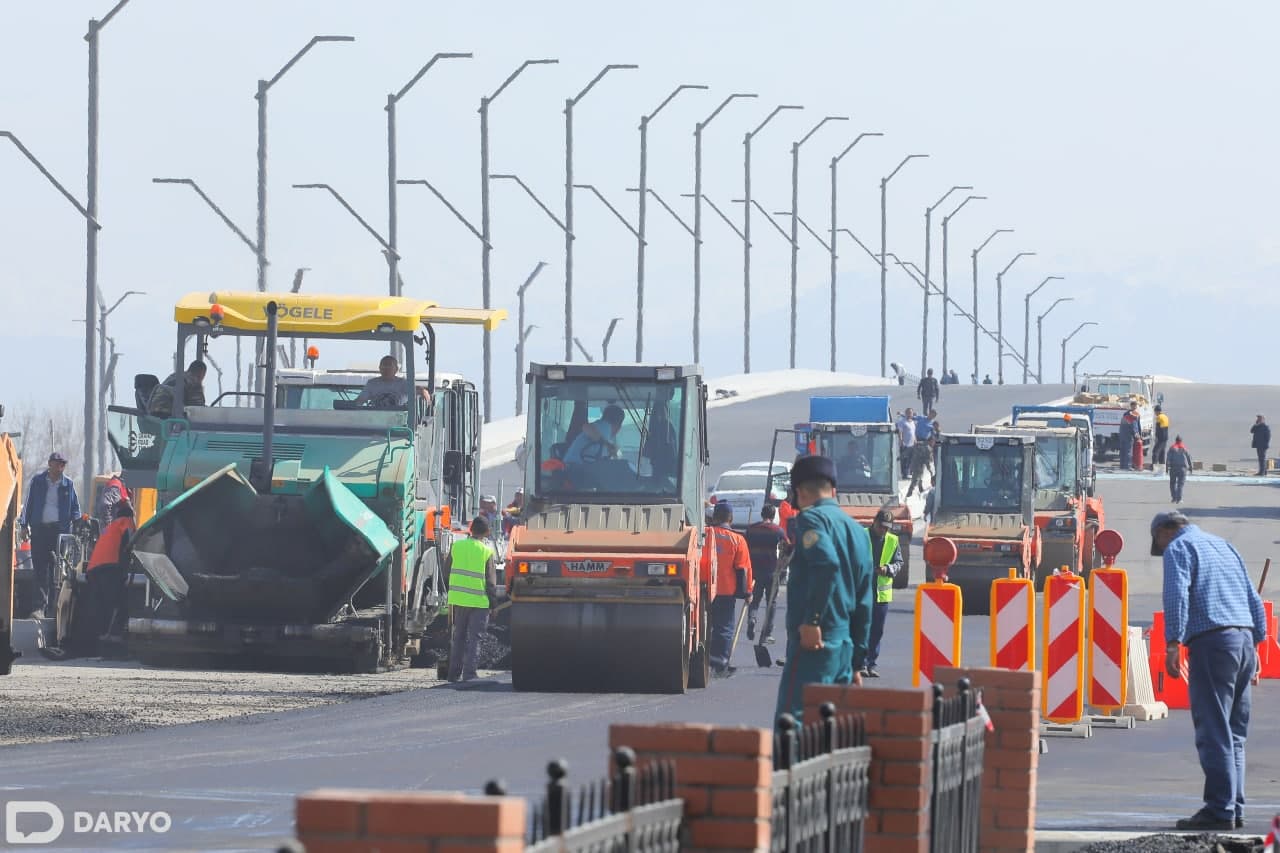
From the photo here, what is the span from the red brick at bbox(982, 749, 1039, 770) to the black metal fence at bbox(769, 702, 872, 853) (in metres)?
2.27

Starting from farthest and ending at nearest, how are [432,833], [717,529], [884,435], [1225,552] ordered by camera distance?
[884,435], [717,529], [1225,552], [432,833]

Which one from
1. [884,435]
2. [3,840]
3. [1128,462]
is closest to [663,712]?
[3,840]

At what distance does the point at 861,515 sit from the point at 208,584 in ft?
55.9

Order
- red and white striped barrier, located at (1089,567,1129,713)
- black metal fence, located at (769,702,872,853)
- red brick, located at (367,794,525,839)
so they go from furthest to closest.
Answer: red and white striped barrier, located at (1089,567,1129,713)
black metal fence, located at (769,702,872,853)
red brick, located at (367,794,525,839)

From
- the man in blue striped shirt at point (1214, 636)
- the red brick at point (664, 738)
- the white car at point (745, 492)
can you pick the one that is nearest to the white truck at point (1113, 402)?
the white car at point (745, 492)

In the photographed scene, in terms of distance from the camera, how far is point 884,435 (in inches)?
1571

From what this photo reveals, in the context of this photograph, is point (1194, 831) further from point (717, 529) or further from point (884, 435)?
point (884, 435)

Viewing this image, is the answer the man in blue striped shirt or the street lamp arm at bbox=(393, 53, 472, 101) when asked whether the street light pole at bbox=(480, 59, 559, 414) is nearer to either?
the street lamp arm at bbox=(393, 53, 472, 101)

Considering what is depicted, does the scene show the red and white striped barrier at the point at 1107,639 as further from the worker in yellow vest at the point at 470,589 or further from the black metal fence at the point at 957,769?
the black metal fence at the point at 957,769

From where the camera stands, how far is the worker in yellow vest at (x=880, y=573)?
854 inches

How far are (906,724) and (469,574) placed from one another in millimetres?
12649

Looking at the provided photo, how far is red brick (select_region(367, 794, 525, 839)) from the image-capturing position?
14.6 ft

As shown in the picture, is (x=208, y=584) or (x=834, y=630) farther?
(x=208, y=584)
